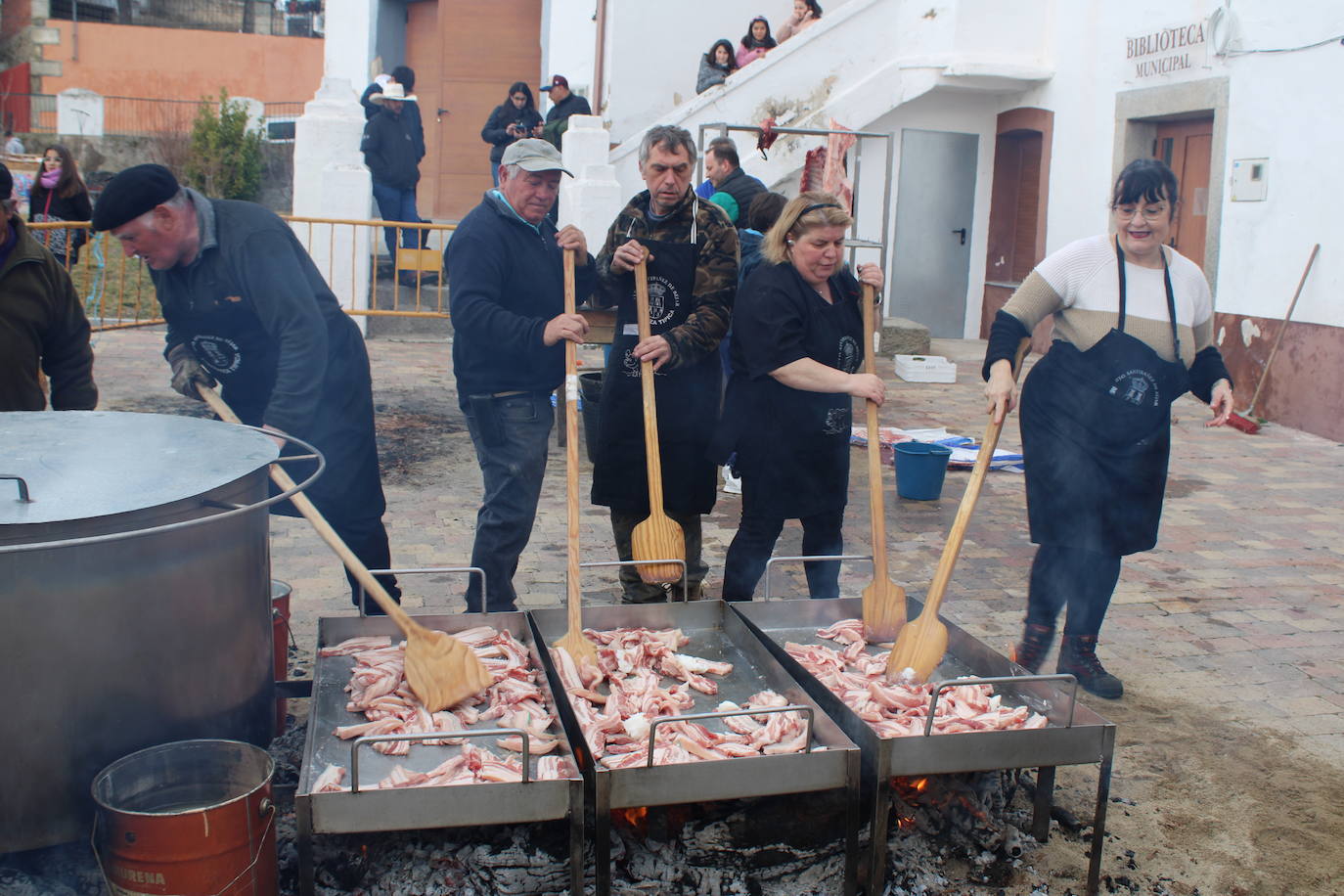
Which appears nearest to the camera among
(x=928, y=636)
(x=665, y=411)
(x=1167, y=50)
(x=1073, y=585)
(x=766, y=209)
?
(x=928, y=636)

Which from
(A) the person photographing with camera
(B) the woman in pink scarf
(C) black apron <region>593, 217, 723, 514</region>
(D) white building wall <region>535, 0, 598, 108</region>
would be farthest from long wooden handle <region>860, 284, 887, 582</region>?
(D) white building wall <region>535, 0, 598, 108</region>

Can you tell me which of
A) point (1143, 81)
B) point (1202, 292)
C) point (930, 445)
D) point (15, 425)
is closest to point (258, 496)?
point (15, 425)

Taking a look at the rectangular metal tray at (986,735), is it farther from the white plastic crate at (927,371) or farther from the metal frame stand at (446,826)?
the white plastic crate at (927,371)

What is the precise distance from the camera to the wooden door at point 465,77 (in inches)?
722

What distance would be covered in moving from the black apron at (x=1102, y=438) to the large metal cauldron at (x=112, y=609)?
9.44 ft

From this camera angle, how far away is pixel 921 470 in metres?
7.35

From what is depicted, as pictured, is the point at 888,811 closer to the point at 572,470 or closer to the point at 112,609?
the point at 572,470

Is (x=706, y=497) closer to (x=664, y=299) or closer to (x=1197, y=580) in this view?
(x=664, y=299)

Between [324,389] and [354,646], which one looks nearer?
[354,646]

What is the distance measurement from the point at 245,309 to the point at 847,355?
87.8 inches

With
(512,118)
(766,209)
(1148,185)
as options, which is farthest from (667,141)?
(512,118)

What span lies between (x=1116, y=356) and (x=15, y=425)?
143 inches

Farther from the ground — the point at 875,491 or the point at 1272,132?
the point at 1272,132

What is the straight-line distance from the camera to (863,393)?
4000mm
